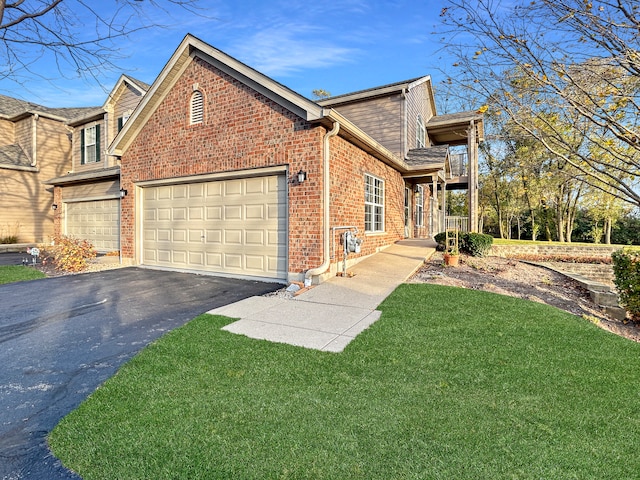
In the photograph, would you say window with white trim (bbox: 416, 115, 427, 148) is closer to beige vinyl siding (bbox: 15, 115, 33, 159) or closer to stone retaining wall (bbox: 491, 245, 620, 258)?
stone retaining wall (bbox: 491, 245, 620, 258)

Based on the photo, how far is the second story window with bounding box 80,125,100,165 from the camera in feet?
53.6

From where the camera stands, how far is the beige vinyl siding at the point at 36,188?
55.6 ft

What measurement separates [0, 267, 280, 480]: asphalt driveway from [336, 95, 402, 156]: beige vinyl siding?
8673 millimetres

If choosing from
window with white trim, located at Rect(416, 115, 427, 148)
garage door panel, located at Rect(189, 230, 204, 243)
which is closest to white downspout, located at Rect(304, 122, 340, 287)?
garage door panel, located at Rect(189, 230, 204, 243)

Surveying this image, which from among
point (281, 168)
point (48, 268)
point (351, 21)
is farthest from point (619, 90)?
point (48, 268)

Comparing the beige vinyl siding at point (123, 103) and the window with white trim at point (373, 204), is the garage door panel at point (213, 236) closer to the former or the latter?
the window with white trim at point (373, 204)

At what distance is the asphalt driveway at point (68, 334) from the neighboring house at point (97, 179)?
5254mm

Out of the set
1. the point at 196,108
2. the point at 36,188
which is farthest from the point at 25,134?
the point at 196,108

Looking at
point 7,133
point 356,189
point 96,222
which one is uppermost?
point 7,133

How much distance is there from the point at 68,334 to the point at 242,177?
517 cm

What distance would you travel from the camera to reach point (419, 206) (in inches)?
680

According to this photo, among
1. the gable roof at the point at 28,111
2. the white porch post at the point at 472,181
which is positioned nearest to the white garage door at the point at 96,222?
the gable roof at the point at 28,111

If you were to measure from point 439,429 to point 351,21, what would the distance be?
8.16 meters

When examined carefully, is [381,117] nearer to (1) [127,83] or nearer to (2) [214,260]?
(2) [214,260]
